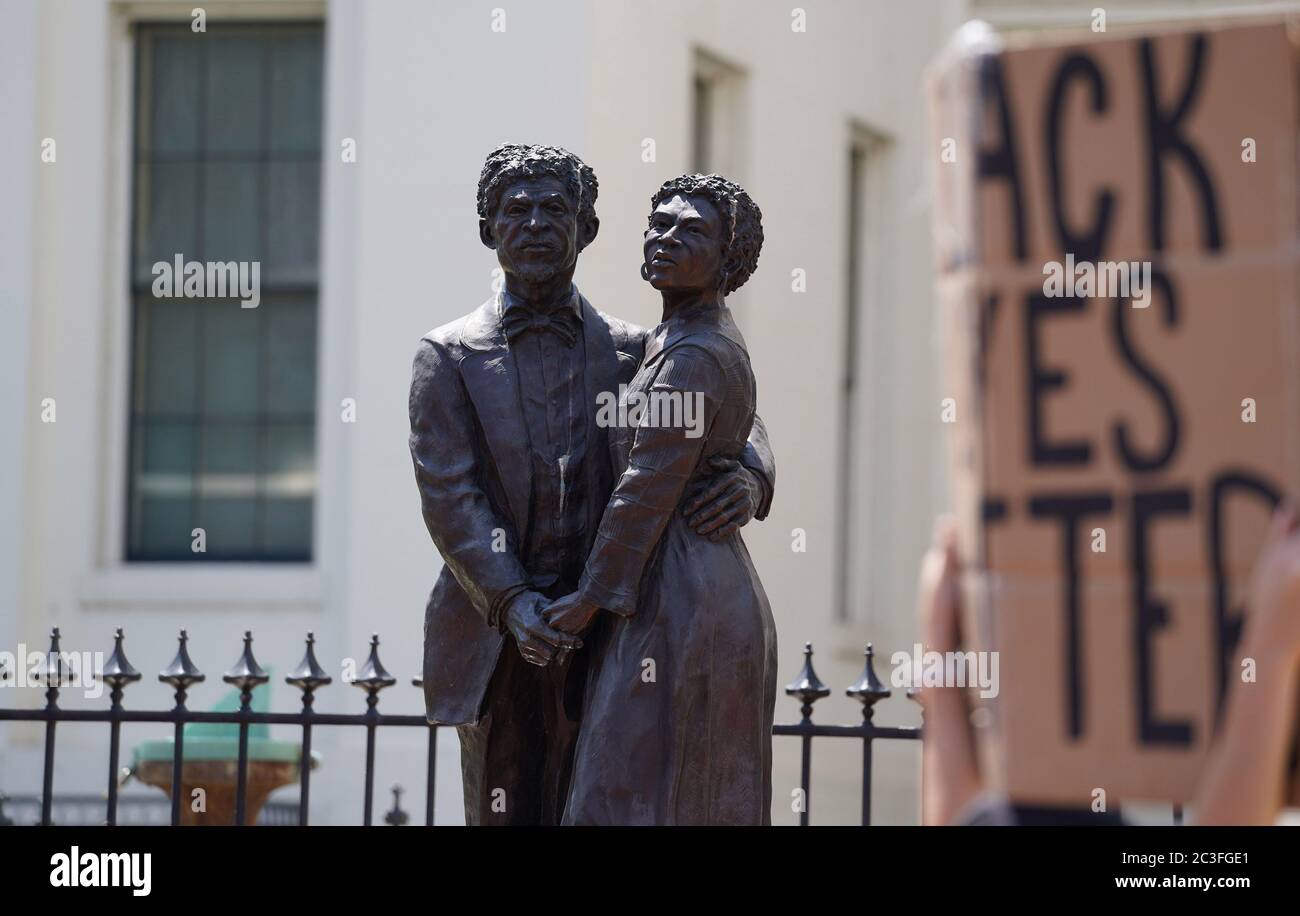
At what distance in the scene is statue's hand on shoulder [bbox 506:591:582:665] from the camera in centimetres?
529

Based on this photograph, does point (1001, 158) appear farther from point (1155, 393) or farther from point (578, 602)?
point (578, 602)

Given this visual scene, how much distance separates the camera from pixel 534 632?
5.30m

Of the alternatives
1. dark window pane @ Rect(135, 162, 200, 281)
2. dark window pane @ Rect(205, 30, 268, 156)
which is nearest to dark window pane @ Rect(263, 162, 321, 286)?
dark window pane @ Rect(205, 30, 268, 156)

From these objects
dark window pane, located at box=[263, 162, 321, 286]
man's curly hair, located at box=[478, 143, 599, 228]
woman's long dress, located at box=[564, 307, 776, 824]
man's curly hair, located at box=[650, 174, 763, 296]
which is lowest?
woman's long dress, located at box=[564, 307, 776, 824]

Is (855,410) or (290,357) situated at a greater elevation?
(290,357)

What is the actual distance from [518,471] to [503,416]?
140 millimetres

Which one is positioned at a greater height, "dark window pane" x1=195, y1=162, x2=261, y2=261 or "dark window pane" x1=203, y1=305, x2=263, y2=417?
"dark window pane" x1=195, y1=162, x2=261, y2=261

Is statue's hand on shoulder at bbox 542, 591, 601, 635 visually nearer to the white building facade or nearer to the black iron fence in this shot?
the black iron fence

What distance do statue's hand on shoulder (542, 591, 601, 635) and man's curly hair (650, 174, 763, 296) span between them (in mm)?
831

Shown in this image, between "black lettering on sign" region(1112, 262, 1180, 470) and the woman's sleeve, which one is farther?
the woman's sleeve


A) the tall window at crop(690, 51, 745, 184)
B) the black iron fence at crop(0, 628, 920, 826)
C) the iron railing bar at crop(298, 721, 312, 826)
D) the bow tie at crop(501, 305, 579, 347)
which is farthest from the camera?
the tall window at crop(690, 51, 745, 184)

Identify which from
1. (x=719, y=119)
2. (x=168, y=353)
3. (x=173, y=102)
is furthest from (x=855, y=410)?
(x=173, y=102)
